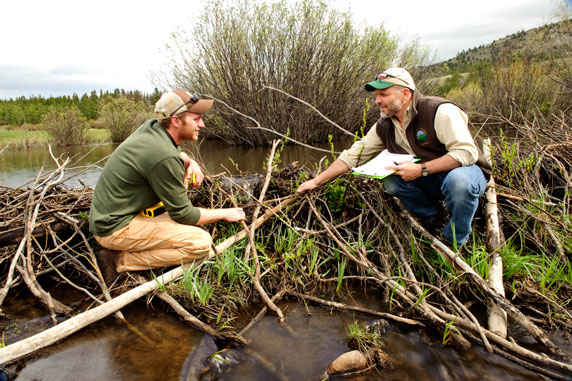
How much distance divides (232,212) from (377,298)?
162 centimetres

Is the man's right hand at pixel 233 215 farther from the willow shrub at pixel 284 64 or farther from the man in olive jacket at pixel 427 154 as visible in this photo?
the willow shrub at pixel 284 64

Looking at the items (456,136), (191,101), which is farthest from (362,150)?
(191,101)

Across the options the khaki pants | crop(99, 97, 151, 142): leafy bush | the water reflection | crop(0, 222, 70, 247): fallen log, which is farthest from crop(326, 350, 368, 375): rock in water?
crop(99, 97, 151, 142): leafy bush

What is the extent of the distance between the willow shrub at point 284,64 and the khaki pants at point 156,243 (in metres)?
13.8

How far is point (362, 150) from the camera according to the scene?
155 inches

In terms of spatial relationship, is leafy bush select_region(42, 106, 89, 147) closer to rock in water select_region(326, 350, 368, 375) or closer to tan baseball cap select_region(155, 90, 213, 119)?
tan baseball cap select_region(155, 90, 213, 119)

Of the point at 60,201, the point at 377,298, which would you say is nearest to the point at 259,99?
the point at 60,201

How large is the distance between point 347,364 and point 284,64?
16874 mm

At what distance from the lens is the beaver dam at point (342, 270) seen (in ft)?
8.80

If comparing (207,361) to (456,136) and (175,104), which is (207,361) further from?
(456,136)

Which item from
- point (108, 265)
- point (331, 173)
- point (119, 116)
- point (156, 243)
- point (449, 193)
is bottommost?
point (108, 265)

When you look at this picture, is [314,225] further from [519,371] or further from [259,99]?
[259,99]

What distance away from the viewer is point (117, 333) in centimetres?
287

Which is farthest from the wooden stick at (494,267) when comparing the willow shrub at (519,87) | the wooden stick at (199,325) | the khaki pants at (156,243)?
the willow shrub at (519,87)
